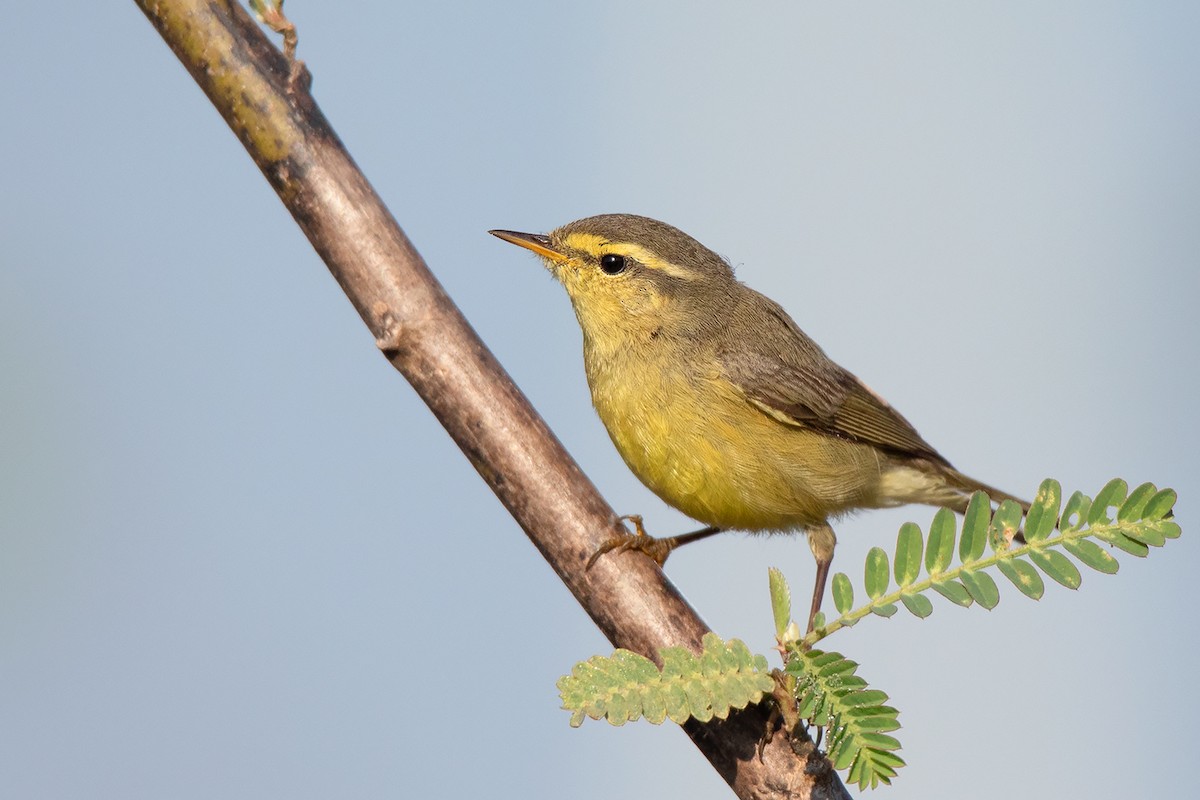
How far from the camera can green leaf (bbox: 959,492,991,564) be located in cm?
188

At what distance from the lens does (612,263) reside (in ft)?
12.4

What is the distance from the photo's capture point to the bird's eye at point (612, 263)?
3.78 m

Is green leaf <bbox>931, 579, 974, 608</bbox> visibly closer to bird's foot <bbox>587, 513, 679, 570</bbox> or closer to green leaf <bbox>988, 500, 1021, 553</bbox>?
green leaf <bbox>988, 500, 1021, 553</bbox>

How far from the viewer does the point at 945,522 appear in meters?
1.87

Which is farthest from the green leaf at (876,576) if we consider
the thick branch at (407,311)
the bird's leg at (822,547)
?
the bird's leg at (822,547)

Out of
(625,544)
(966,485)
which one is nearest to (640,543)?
(625,544)

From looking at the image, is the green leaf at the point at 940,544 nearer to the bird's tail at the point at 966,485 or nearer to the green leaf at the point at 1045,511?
the green leaf at the point at 1045,511

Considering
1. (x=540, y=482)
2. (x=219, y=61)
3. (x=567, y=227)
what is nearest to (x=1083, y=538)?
(x=540, y=482)

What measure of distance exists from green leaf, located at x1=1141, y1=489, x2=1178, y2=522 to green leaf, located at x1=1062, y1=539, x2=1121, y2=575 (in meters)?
0.09

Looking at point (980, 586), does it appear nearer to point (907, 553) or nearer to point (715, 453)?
point (907, 553)

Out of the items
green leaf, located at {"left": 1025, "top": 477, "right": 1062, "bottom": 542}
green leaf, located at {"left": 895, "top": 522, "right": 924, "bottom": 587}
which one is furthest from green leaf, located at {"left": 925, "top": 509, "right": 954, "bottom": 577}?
green leaf, located at {"left": 1025, "top": 477, "right": 1062, "bottom": 542}

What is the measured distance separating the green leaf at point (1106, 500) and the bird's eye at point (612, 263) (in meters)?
2.16

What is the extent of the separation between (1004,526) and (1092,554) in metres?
0.14

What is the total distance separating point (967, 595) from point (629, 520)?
127 cm
